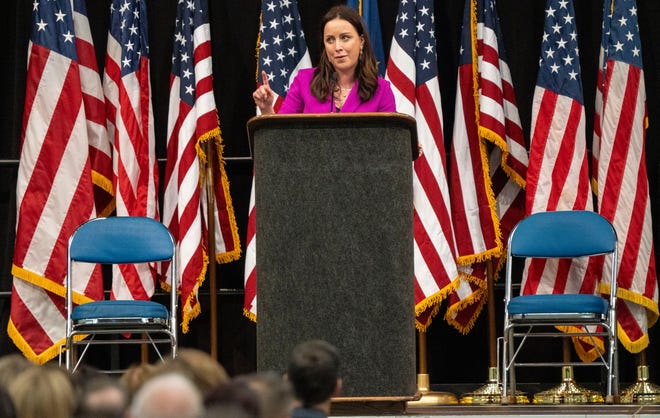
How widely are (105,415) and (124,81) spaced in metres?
4.77

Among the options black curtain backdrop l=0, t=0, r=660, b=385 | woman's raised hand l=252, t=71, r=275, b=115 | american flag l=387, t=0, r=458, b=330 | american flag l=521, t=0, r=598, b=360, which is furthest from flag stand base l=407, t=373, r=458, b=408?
woman's raised hand l=252, t=71, r=275, b=115

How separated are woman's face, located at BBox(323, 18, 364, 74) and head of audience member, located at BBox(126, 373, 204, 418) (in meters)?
2.75

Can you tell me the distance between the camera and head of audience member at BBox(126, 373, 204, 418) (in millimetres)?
1638

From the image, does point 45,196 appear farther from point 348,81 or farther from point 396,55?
point 348,81

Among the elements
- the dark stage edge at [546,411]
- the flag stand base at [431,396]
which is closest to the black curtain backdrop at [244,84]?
the flag stand base at [431,396]

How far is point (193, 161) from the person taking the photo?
6.30m

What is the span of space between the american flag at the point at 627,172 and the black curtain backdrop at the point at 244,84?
16.1 inches

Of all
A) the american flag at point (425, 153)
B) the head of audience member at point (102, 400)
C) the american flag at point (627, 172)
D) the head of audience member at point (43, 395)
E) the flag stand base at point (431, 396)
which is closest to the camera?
the head of audience member at point (102, 400)

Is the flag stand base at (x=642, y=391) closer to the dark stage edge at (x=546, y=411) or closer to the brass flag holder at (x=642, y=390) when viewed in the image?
the brass flag holder at (x=642, y=390)

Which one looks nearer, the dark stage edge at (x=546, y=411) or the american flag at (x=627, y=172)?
the dark stage edge at (x=546, y=411)

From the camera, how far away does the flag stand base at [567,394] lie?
5812mm

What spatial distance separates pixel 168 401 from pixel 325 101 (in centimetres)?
273

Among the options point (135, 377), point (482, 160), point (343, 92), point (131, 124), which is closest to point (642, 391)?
point (482, 160)

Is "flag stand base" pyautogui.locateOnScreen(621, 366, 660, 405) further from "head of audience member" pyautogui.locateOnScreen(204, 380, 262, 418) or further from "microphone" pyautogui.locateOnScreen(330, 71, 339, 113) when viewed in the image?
"head of audience member" pyautogui.locateOnScreen(204, 380, 262, 418)
